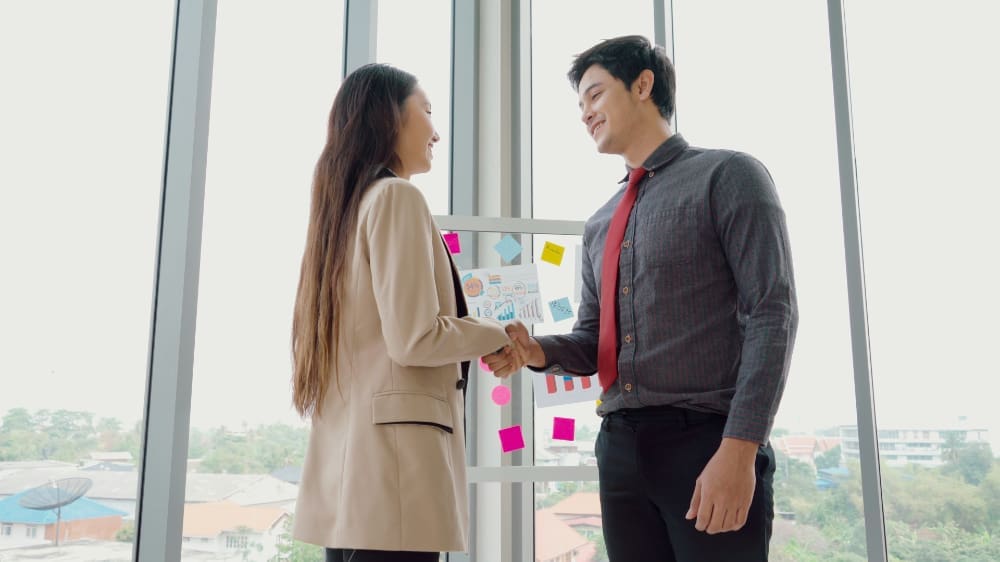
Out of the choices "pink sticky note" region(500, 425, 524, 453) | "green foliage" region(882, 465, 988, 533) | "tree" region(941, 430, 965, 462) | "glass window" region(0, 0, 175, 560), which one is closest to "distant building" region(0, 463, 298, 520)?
"glass window" region(0, 0, 175, 560)

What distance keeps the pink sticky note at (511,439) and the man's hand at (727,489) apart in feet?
4.27

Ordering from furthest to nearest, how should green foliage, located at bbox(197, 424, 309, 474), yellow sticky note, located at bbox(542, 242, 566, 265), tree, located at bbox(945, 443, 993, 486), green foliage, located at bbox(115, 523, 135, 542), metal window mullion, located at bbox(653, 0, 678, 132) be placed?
metal window mullion, located at bbox(653, 0, 678, 132) < yellow sticky note, located at bbox(542, 242, 566, 265) < tree, located at bbox(945, 443, 993, 486) < green foliage, located at bbox(197, 424, 309, 474) < green foliage, located at bbox(115, 523, 135, 542)

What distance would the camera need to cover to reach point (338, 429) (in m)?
1.42

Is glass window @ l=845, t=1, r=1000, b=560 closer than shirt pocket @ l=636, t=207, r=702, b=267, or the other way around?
shirt pocket @ l=636, t=207, r=702, b=267

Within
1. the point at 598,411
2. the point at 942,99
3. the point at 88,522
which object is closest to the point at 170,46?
the point at 88,522

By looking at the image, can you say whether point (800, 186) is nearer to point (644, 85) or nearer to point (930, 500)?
point (930, 500)

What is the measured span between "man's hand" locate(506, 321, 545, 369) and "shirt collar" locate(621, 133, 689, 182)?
0.46 m

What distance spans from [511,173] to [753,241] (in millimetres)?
1657

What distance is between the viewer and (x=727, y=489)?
121 centimetres

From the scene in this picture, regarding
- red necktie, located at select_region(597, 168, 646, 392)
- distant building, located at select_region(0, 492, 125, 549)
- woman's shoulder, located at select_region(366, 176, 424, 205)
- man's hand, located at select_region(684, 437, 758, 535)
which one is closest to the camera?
man's hand, located at select_region(684, 437, 758, 535)

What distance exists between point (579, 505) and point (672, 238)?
1541 mm

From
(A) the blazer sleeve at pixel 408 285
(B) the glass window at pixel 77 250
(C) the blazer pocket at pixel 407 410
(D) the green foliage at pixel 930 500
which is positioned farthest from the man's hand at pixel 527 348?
(D) the green foliage at pixel 930 500

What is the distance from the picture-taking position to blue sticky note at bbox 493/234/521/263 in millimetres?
2549

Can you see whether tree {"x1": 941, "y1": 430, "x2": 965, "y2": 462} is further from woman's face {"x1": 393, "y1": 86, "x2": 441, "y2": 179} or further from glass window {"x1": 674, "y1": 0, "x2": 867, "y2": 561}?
woman's face {"x1": 393, "y1": 86, "x2": 441, "y2": 179}
